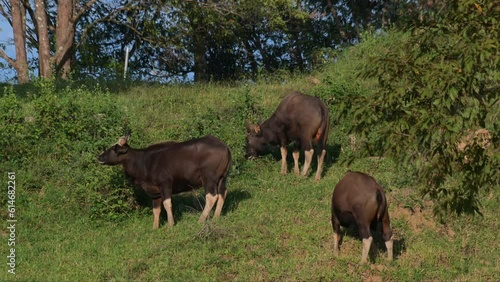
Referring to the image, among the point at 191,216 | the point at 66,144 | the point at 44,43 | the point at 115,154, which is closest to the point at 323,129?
the point at 191,216

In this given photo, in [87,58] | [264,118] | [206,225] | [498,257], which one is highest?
[87,58]

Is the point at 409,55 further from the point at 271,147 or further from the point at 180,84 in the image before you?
the point at 180,84

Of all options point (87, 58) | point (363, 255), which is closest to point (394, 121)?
point (363, 255)

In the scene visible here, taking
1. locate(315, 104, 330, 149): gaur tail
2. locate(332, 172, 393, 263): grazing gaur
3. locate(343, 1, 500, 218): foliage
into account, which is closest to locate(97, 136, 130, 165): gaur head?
locate(332, 172, 393, 263): grazing gaur

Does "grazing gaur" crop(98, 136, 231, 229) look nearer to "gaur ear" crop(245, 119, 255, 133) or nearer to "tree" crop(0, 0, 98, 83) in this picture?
"gaur ear" crop(245, 119, 255, 133)

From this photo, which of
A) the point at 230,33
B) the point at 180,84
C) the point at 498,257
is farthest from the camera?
the point at 230,33

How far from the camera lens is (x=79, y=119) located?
52.2 ft

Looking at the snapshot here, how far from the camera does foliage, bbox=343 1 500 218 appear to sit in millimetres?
7785

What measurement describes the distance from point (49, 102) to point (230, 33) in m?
10.00

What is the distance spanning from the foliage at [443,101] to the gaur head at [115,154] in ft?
19.2

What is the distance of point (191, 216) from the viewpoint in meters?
13.3

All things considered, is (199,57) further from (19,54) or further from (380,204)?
(380,204)

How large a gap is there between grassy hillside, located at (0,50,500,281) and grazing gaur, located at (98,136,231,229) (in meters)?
0.38

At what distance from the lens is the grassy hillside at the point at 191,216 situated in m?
10.4
